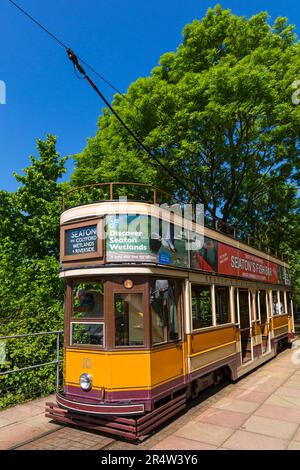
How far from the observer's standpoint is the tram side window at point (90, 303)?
6.53 m

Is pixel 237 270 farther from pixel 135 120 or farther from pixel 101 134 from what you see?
pixel 101 134

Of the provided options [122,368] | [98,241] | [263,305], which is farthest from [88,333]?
[263,305]

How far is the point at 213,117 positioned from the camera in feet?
46.2

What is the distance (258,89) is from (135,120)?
499 centimetres

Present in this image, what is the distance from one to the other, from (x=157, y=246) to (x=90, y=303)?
162 cm

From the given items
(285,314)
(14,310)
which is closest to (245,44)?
(285,314)

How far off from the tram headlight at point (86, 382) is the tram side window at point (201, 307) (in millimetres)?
2552

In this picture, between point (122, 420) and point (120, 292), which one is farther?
point (120, 292)

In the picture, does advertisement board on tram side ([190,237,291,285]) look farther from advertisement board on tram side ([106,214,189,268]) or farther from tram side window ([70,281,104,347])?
tram side window ([70,281,104,347])

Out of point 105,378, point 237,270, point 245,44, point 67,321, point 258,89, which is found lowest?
point 105,378

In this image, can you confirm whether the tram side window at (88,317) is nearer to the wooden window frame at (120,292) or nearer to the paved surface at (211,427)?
the wooden window frame at (120,292)

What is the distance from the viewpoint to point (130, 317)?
20.7ft

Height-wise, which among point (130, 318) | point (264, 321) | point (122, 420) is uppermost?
point (130, 318)

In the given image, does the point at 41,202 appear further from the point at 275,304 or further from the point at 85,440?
the point at 275,304
